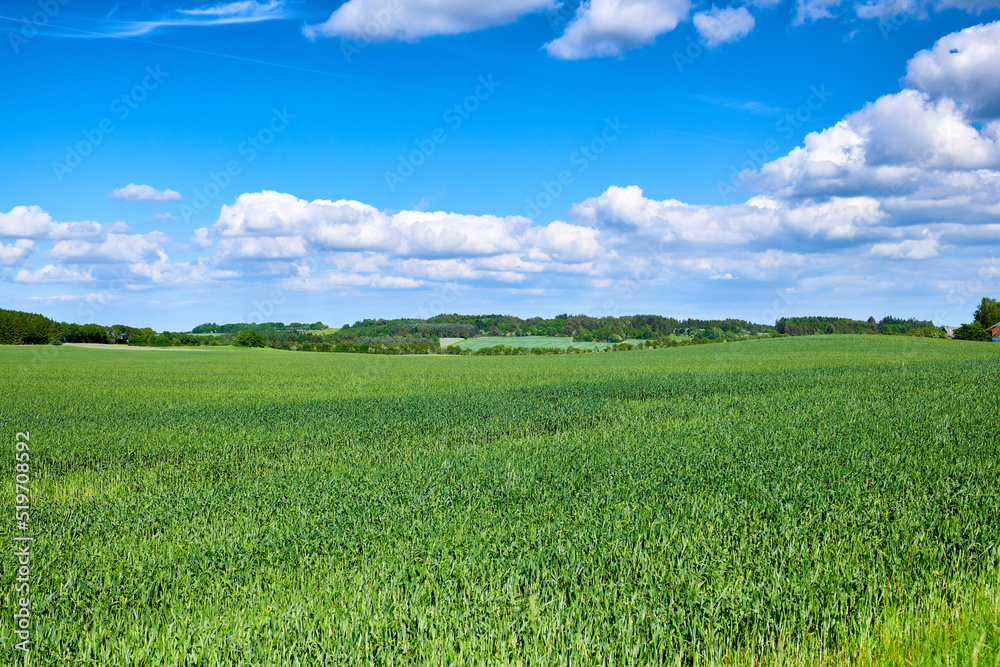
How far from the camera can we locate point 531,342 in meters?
112

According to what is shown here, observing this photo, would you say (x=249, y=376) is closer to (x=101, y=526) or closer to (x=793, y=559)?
(x=101, y=526)

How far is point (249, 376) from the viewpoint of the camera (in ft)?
145

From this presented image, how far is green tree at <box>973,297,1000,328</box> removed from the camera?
4557 inches

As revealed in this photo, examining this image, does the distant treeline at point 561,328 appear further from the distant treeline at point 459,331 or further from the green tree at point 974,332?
the green tree at point 974,332

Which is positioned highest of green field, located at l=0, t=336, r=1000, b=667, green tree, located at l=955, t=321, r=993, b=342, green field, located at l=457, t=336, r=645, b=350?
green tree, located at l=955, t=321, r=993, b=342

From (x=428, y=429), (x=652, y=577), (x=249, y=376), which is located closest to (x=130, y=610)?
(x=652, y=577)

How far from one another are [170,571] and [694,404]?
18694mm

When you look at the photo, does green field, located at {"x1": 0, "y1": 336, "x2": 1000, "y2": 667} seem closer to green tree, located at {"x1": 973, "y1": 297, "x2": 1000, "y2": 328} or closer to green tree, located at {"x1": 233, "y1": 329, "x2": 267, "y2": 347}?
green tree, located at {"x1": 233, "y1": 329, "x2": 267, "y2": 347}

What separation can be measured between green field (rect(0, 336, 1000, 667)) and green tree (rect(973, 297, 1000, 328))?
5059 inches

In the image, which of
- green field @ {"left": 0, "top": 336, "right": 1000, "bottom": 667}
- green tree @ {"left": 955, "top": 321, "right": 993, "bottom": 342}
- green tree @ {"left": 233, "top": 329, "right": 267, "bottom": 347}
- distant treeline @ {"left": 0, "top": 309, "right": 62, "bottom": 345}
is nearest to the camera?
green field @ {"left": 0, "top": 336, "right": 1000, "bottom": 667}

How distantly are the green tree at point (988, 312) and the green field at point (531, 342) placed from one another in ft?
235

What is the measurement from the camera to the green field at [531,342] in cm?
10593

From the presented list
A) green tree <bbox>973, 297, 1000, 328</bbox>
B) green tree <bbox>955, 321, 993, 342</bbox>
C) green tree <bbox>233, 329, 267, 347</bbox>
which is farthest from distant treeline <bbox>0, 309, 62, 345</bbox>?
green tree <bbox>973, 297, 1000, 328</bbox>

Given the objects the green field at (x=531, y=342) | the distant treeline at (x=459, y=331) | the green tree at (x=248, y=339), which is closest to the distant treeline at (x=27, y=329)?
the distant treeline at (x=459, y=331)
